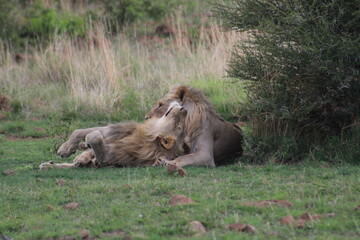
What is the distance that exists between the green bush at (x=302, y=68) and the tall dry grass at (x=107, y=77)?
341 cm

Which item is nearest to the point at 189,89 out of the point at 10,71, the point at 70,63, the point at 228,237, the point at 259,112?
the point at 259,112

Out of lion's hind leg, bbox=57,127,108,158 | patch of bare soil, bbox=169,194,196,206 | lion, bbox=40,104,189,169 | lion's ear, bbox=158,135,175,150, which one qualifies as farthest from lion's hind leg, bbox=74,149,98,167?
patch of bare soil, bbox=169,194,196,206

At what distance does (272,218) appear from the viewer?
5.38 m

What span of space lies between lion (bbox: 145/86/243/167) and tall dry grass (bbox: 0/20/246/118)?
3508 mm

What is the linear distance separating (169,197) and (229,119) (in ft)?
18.8

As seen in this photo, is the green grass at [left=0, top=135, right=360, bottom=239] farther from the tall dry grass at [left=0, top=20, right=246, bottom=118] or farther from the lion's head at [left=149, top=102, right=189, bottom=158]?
the tall dry grass at [left=0, top=20, right=246, bottom=118]

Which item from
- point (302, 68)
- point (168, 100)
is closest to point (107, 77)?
point (168, 100)

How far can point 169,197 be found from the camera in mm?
6336

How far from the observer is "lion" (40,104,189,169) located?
8.38 meters

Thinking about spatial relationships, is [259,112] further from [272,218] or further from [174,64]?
[174,64]

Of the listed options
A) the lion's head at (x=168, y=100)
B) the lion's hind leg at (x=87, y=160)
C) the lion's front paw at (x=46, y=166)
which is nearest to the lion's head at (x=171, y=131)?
the lion's head at (x=168, y=100)

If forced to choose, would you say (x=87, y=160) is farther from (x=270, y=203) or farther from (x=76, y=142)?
(x=270, y=203)

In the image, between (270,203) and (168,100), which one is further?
(168,100)

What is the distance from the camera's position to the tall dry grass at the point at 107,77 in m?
13.4
